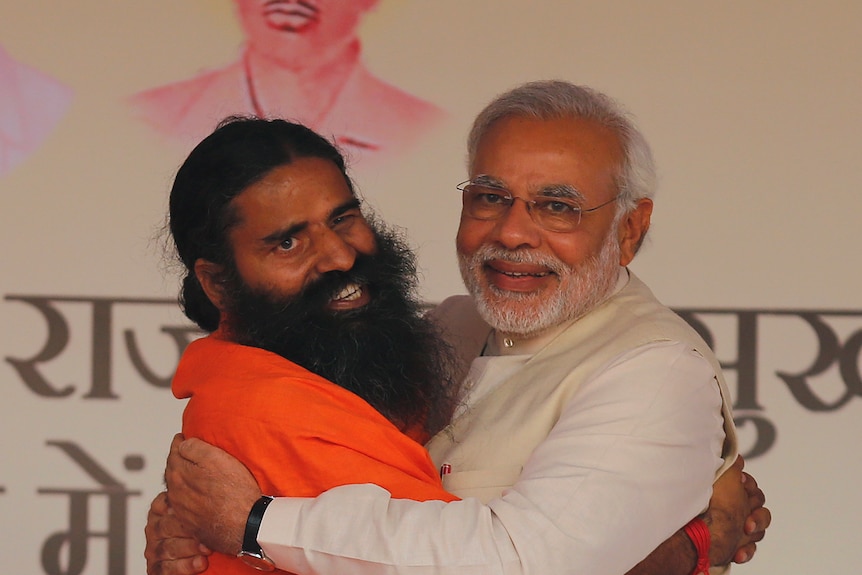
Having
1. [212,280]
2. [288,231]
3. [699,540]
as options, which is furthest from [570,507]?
[212,280]

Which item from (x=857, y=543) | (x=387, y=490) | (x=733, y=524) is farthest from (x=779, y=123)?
(x=387, y=490)

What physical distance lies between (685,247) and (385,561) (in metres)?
2.36

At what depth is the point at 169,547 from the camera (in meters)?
2.31

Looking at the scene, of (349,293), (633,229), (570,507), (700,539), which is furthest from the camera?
(633,229)

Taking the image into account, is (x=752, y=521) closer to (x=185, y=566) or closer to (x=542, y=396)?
(x=542, y=396)

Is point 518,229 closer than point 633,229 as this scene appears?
Yes

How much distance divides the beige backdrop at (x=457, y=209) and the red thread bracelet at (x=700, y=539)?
69.6 inches

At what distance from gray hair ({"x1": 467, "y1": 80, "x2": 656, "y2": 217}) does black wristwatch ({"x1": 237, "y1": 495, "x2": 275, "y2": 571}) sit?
946 millimetres

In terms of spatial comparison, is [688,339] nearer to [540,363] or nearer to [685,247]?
[540,363]

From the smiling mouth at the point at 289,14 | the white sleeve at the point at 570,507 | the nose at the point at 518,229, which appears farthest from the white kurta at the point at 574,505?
the smiling mouth at the point at 289,14

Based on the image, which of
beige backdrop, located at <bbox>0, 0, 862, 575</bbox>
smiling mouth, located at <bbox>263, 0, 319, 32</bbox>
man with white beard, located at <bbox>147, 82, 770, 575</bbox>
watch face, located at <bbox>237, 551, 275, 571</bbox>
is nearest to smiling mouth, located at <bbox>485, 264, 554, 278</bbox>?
man with white beard, located at <bbox>147, 82, 770, 575</bbox>

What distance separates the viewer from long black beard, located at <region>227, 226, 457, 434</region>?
7.81ft

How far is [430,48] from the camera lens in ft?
13.5

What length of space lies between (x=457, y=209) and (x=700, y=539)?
1.95 m
